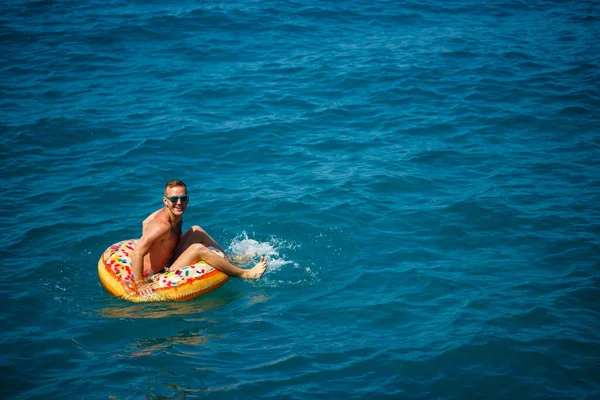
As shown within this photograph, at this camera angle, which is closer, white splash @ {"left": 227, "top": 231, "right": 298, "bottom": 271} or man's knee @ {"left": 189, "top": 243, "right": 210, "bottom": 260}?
man's knee @ {"left": 189, "top": 243, "right": 210, "bottom": 260}

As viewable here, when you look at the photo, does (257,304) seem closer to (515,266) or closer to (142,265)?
(142,265)

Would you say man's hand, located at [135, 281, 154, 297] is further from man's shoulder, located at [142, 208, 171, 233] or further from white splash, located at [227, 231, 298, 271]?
white splash, located at [227, 231, 298, 271]

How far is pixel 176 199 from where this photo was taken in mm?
7637

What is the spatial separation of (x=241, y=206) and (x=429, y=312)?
12.9ft

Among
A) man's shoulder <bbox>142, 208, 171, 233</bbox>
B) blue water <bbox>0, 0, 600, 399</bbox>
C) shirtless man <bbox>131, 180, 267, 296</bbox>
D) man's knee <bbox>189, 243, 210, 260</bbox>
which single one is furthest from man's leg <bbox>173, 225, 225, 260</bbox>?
blue water <bbox>0, 0, 600, 399</bbox>

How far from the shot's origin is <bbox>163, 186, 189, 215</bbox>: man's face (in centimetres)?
763

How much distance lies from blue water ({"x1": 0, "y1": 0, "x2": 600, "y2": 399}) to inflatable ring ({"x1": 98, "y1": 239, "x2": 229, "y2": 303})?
15cm

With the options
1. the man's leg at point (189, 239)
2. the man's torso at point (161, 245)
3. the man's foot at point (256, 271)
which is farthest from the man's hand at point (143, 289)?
the man's foot at point (256, 271)

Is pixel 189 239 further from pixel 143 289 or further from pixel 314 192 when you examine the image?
pixel 314 192

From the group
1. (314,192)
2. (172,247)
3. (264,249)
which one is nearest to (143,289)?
(172,247)

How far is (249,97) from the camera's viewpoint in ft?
45.9

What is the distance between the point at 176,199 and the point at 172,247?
0.86 meters

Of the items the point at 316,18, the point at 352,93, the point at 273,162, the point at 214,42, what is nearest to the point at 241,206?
the point at 273,162

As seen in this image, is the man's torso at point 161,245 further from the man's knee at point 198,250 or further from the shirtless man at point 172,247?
the man's knee at point 198,250
